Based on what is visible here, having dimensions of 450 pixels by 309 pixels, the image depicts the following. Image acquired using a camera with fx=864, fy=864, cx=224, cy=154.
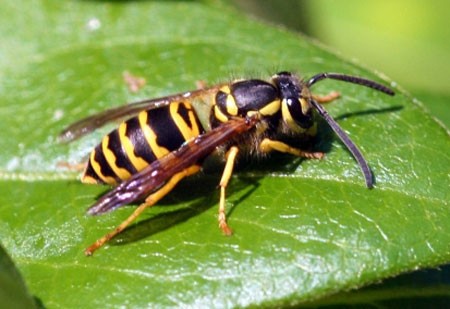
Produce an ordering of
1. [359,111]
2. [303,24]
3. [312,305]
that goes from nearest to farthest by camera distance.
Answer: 1. [312,305]
2. [359,111]
3. [303,24]

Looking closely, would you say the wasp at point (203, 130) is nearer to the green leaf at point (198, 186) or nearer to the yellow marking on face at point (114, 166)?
the yellow marking on face at point (114, 166)

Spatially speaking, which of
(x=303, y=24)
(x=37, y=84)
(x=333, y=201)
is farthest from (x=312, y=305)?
(x=303, y=24)

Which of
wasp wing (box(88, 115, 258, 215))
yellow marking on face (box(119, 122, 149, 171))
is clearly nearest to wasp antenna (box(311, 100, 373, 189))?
wasp wing (box(88, 115, 258, 215))

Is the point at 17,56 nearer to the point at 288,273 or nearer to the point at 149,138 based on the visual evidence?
the point at 149,138

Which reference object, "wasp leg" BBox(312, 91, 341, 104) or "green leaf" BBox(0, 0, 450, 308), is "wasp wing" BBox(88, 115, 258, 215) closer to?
"green leaf" BBox(0, 0, 450, 308)

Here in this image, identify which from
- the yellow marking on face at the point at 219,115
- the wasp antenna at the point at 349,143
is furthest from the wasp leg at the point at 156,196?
the wasp antenna at the point at 349,143

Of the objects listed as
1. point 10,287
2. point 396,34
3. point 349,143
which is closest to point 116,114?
point 349,143
